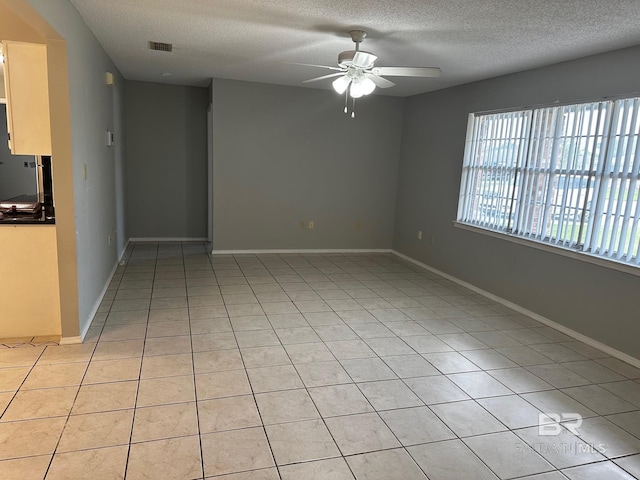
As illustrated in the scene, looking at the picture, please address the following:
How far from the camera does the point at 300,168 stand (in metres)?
6.07

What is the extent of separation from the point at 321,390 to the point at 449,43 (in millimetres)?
2791

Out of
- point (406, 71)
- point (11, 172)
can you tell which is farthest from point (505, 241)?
point (11, 172)

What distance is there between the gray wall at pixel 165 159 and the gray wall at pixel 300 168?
90 cm

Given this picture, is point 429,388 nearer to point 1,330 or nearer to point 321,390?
point 321,390

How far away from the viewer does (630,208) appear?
10.5 ft

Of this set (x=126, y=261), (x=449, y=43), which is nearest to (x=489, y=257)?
(x=449, y=43)

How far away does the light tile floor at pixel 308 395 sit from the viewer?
6.45 ft

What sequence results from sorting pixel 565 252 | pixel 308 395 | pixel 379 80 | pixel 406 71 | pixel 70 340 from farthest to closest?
pixel 565 252 < pixel 379 80 < pixel 406 71 < pixel 70 340 < pixel 308 395

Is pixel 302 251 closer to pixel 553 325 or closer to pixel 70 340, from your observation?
pixel 553 325

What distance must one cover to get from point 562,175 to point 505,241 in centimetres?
88

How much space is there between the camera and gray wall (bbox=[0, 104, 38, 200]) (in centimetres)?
498

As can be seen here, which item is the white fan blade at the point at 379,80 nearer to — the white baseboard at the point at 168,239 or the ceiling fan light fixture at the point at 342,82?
the ceiling fan light fixture at the point at 342,82

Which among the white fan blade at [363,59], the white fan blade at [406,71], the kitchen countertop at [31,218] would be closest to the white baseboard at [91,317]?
the kitchen countertop at [31,218]

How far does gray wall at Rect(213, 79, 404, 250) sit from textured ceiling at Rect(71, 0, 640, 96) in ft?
4.07
